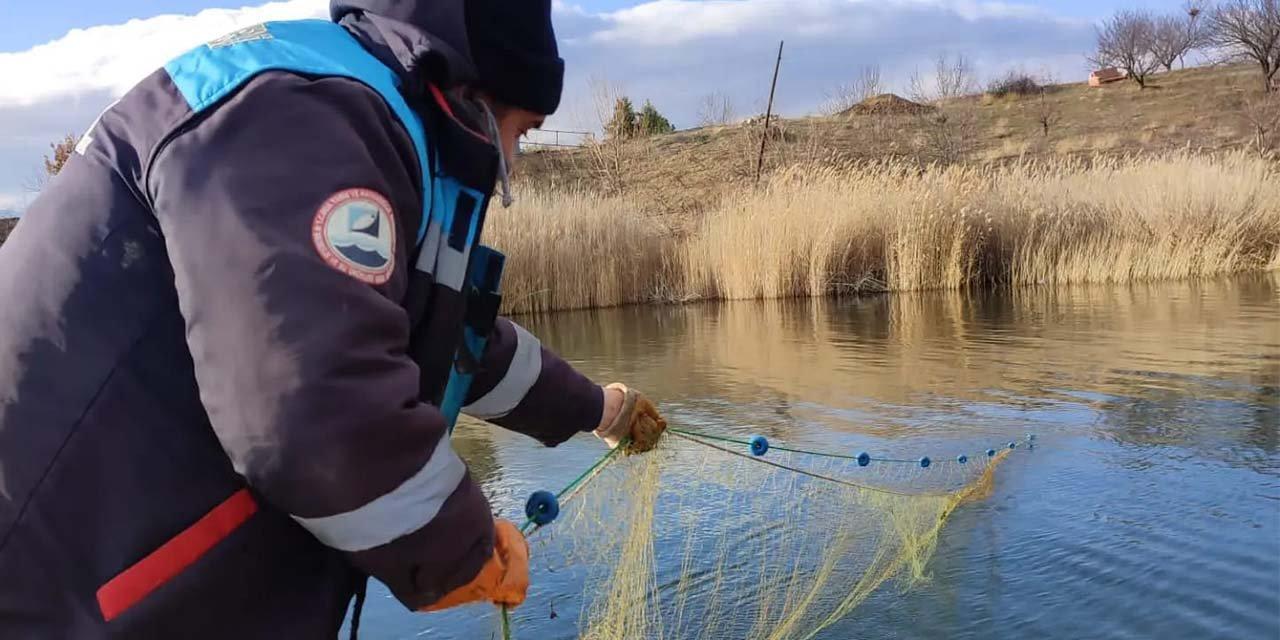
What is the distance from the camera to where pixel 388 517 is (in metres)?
1.38

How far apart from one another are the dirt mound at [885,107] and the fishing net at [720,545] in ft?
122

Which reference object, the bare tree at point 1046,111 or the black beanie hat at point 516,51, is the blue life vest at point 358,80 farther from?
the bare tree at point 1046,111

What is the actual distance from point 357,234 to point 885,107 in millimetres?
41210

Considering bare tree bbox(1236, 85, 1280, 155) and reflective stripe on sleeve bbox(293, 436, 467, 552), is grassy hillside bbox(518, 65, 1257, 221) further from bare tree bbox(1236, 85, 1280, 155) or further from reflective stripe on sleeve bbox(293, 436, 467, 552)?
reflective stripe on sleeve bbox(293, 436, 467, 552)

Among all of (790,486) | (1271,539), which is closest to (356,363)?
(790,486)

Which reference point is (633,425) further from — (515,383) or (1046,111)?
(1046,111)

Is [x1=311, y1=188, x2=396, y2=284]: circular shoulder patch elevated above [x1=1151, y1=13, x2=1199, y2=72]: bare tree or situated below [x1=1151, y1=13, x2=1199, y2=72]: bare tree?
below

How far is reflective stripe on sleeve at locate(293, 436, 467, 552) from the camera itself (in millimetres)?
1364

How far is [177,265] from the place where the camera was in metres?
1.29

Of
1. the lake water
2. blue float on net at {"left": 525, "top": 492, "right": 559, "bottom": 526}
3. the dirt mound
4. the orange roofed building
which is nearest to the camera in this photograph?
blue float on net at {"left": 525, "top": 492, "right": 559, "bottom": 526}

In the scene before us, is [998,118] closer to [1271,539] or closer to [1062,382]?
[1062,382]

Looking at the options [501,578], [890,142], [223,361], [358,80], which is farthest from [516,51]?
[890,142]

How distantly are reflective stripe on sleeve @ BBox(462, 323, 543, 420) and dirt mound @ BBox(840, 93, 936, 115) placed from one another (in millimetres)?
39628

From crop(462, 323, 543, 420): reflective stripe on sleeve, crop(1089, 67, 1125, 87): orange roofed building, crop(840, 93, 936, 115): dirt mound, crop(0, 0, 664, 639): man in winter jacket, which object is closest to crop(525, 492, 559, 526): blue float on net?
crop(462, 323, 543, 420): reflective stripe on sleeve
